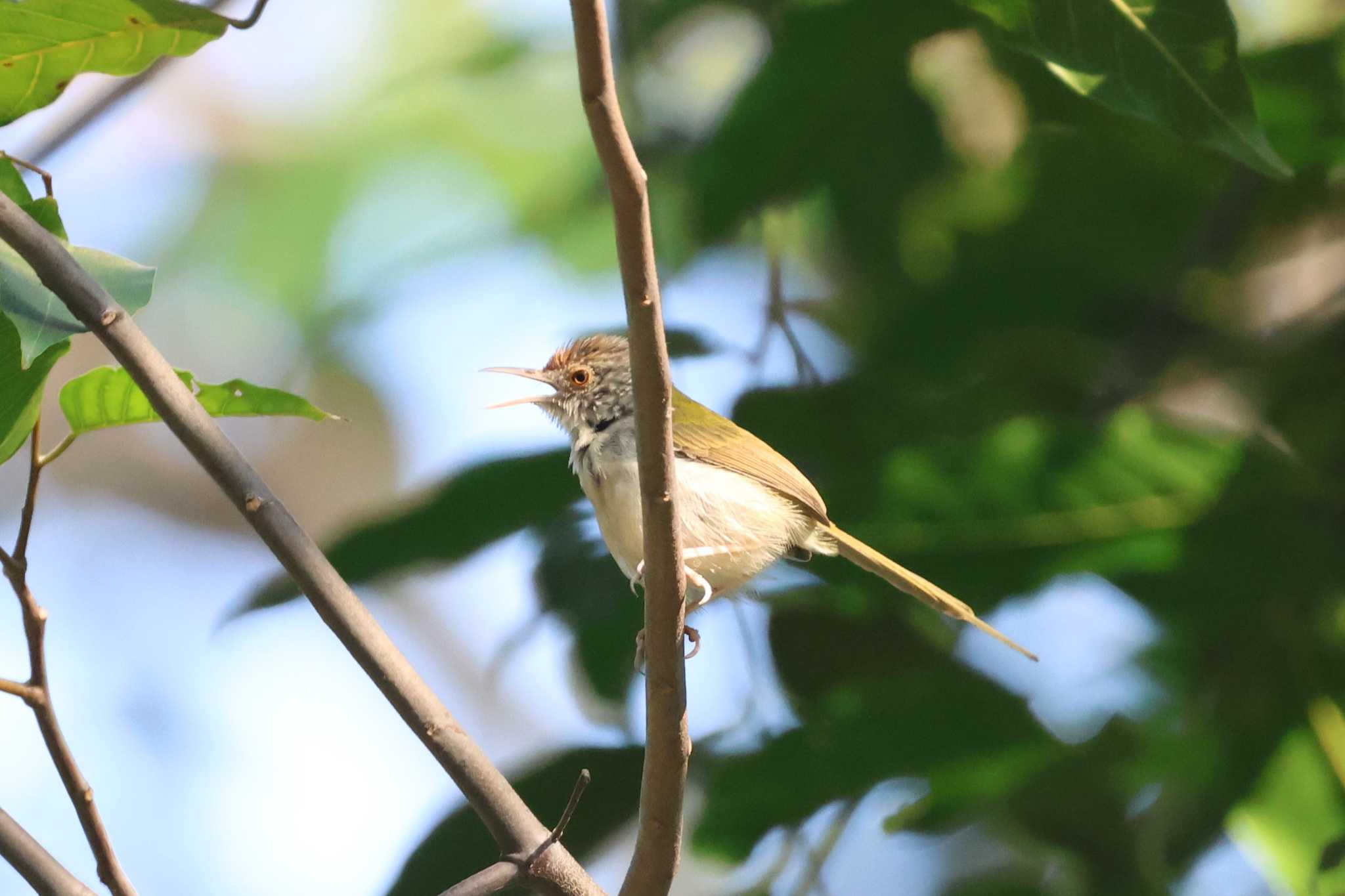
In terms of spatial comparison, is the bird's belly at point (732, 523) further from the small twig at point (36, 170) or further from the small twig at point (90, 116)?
the small twig at point (90, 116)

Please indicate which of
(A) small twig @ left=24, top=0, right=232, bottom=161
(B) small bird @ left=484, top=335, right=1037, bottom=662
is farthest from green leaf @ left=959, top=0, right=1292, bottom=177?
(A) small twig @ left=24, top=0, right=232, bottom=161

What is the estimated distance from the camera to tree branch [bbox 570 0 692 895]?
4.12 feet

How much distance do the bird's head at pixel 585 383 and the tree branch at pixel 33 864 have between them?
151 cm

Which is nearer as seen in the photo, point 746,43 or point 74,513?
point 746,43

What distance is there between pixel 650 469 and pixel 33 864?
2.88ft

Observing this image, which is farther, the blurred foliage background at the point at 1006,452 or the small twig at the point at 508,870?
the blurred foliage background at the point at 1006,452

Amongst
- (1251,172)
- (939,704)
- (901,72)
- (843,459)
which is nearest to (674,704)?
(939,704)

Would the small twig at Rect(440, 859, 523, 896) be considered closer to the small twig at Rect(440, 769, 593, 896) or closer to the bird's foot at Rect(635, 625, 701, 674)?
the small twig at Rect(440, 769, 593, 896)

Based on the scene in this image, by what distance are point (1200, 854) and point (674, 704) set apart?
1.61m

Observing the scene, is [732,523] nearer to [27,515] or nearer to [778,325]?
[778,325]

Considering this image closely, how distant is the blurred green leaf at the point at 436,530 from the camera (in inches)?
104

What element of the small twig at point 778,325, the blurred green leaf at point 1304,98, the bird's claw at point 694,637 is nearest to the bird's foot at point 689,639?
the bird's claw at point 694,637

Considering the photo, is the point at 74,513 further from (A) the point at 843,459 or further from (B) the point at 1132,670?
(B) the point at 1132,670

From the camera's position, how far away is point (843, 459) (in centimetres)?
284
